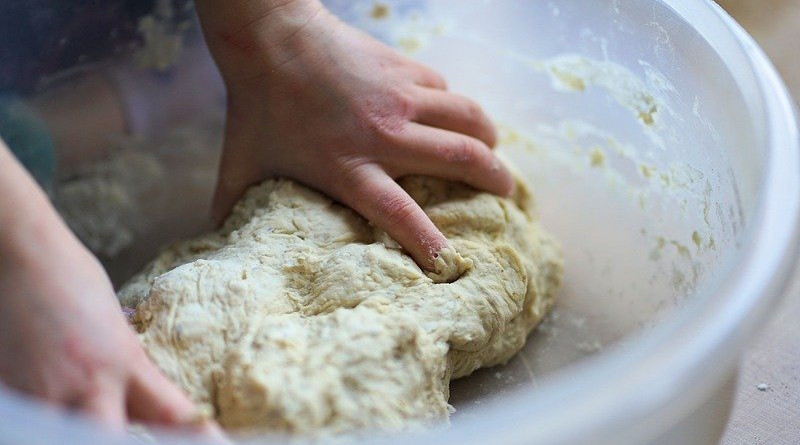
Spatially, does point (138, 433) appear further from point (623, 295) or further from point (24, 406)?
point (623, 295)

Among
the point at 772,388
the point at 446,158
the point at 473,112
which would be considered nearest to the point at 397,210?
the point at 446,158

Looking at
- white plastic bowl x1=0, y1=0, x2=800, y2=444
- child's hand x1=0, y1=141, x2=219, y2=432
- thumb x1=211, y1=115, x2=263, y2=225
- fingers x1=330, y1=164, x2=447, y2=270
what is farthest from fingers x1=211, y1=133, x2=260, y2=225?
child's hand x1=0, y1=141, x2=219, y2=432

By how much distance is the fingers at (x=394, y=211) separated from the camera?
89 cm

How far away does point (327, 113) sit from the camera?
97cm

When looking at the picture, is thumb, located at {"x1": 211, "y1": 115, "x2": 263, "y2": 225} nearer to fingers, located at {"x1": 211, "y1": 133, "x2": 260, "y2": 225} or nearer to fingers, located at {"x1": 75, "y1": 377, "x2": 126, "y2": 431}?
fingers, located at {"x1": 211, "y1": 133, "x2": 260, "y2": 225}

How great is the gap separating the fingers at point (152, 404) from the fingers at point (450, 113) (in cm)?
49

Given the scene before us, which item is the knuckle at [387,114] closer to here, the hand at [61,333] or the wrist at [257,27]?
the wrist at [257,27]

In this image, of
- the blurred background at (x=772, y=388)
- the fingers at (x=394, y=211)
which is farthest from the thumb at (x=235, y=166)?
the blurred background at (x=772, y=388)

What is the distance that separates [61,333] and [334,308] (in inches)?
11.1

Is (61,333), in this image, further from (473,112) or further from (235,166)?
(473,112)

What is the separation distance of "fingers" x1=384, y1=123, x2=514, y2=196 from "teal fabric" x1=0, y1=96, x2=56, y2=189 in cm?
55

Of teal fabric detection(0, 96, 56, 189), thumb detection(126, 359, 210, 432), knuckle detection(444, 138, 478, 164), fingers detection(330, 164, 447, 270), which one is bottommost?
teal fabric detection(0, 96, 56, 189)

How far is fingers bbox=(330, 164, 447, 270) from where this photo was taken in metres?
0.89

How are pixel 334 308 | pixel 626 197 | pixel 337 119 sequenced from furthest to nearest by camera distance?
pixel 626 197 < pixel 337 119 < pixel 334 308
